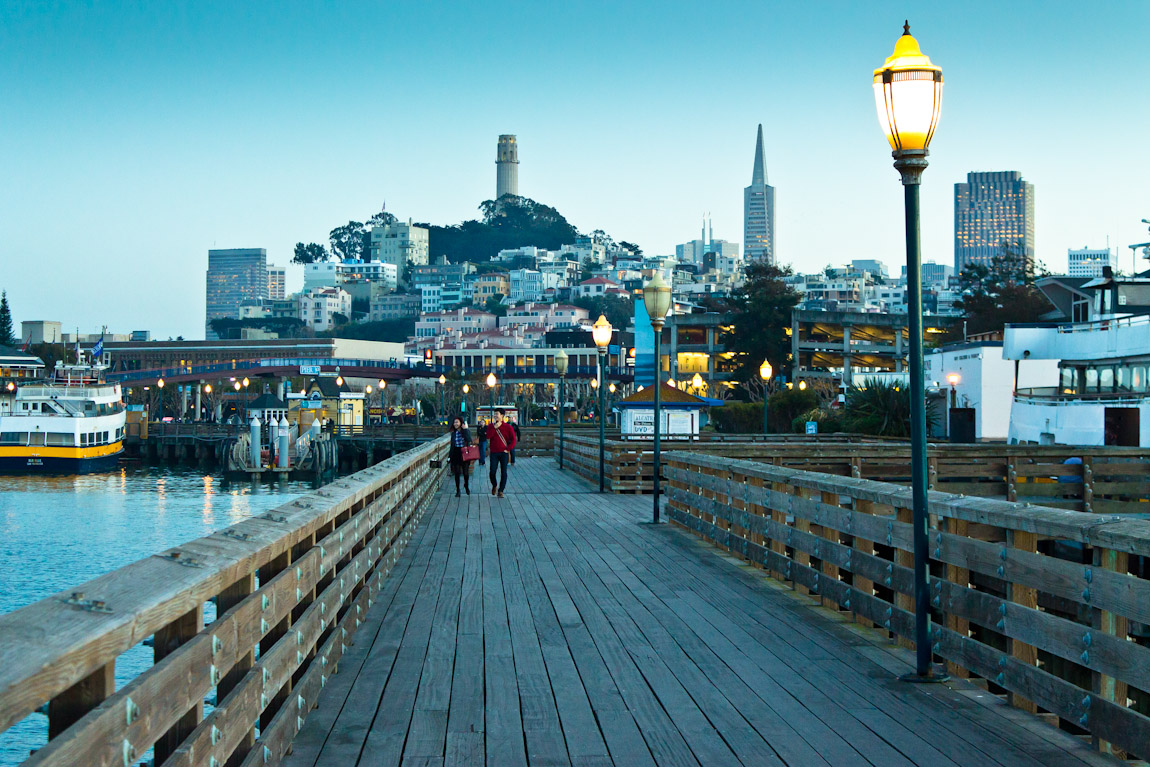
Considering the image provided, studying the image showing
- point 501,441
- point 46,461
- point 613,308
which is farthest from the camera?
point 613,308

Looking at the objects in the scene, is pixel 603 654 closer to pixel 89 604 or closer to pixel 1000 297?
pixel 89 604

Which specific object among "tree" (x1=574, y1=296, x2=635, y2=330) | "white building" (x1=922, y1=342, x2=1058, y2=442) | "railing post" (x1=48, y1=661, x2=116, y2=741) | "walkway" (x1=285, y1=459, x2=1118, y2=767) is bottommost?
"walkway" (x1=285, y1=459, x2=1118, y2=767)

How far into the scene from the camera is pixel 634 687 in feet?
20.6

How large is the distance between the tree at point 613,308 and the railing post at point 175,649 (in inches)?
7024

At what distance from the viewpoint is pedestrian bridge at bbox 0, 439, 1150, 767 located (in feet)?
10.00

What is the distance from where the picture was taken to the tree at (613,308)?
18550 centimetres

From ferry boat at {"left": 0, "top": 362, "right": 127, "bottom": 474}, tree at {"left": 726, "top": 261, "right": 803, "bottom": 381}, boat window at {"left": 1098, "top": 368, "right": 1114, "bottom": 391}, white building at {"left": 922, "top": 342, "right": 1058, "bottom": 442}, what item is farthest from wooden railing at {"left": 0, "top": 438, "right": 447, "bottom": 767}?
tree at {"left": 726, "top": 261, "right": 803, "bottom": 381}

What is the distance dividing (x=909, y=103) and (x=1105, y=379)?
110ft

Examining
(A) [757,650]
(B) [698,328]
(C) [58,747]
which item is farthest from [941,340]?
(C) [58,747]

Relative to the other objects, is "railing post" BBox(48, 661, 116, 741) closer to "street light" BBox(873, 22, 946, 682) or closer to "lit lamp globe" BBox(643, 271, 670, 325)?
"street light" BBox(873, 22, 946, 682)

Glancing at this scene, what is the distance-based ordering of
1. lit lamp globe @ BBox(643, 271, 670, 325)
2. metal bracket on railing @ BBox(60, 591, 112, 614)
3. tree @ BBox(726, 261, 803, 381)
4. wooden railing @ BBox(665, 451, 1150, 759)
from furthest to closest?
tree @ BBox(726, 261, 803, 381) < lit lamp globe @ BBox(643, 271, 670, 325) < wooden railing @ BBox(665, 451, 1150, 759) < metal bracket on railing @ BBox(60, 591, 112, 614)

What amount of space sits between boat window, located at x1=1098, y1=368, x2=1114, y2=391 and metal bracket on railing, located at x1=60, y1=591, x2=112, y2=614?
3750 cm

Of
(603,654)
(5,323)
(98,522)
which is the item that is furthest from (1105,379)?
(5,323)

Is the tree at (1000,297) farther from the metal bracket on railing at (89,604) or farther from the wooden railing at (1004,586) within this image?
the metal bracket on railing at (89,604)
